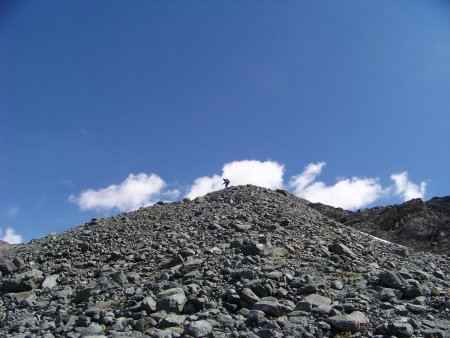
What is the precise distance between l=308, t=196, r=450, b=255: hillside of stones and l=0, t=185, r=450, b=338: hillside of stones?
15569mm

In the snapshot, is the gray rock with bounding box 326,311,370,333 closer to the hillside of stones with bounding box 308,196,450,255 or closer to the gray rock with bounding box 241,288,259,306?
the gray rock with bounding box 241,288,259,306

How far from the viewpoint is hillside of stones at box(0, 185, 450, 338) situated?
10.7m

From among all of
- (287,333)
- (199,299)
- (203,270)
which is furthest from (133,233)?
(287,333)

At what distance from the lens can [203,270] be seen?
15016 millimetres

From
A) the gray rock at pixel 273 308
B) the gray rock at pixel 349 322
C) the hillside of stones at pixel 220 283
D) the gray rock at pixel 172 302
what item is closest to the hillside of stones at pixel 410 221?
the hillside of stones at pixel 220 283

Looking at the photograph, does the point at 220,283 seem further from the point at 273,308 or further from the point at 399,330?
the point at 399,330

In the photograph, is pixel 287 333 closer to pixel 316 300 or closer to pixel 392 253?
pixel 316 300

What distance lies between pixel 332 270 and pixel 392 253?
825 cm

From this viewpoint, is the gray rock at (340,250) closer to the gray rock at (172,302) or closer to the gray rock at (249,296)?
the gray rock at (249,296)

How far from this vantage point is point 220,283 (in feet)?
Answer: 45.0

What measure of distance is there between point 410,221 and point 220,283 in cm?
3488

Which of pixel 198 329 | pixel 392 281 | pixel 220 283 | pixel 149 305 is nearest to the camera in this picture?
pixel 198 329

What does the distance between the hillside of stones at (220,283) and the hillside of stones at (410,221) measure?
1557 centimetres

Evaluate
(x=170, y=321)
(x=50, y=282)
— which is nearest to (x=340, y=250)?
(x=170, y=321)
